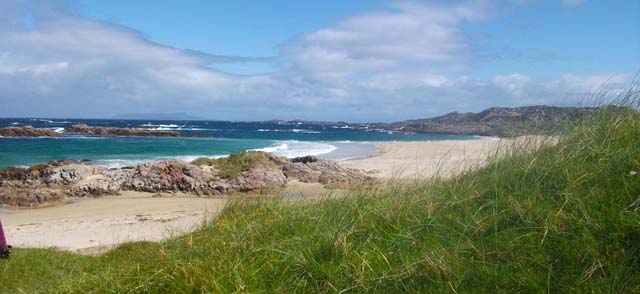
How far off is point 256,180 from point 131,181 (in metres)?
4.82

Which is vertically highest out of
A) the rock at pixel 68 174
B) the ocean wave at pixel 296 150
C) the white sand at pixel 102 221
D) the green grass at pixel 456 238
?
the green grass at pixel 456 238

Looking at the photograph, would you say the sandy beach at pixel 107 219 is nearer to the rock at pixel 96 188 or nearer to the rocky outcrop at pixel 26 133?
the rock at pixel 96 188

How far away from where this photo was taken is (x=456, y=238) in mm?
4383

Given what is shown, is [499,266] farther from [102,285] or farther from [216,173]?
[216,173]

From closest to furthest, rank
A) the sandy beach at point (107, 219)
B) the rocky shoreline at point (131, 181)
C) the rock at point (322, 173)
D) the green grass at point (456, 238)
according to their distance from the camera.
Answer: the green grass at point (456, 238)
the sandy beach at point (107, 219)
the rocky shoreline at point (131, 181)
the rock at point (322, 173)

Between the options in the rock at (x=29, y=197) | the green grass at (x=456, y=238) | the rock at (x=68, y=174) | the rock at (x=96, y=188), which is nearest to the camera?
the green grass at (x=456, y=238)

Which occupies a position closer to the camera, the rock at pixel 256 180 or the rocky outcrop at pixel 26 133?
the rock at pixel 256 180

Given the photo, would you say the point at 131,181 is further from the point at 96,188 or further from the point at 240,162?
the point at 240,162

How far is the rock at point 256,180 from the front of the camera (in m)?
20.4

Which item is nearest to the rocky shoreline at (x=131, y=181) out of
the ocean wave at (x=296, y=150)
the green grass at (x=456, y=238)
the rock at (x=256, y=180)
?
the rock at (x=256, y=180)

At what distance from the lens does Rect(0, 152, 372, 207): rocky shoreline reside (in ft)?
62.3

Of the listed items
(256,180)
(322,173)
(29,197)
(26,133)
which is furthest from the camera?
(26,133)

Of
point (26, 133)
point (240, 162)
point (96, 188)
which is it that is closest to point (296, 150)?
point (240, 162)

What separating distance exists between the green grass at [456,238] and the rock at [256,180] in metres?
14.6
